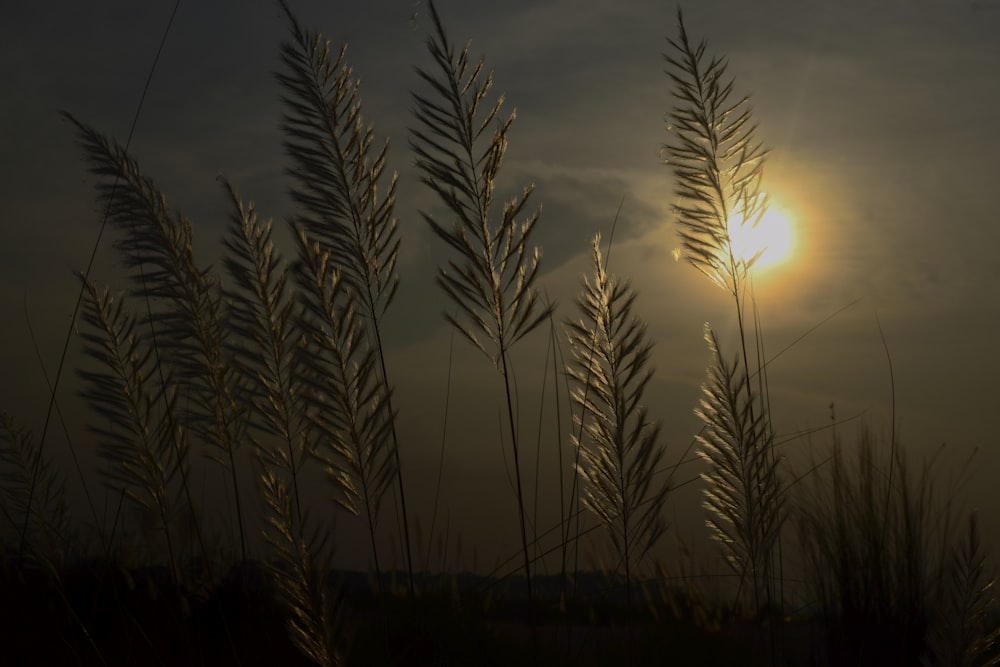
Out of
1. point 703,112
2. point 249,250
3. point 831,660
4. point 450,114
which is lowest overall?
point 831,660

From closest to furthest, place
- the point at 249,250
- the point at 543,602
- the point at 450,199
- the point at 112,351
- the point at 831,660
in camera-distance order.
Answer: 1. the point at 450,199
2. the point at 249,250
3. the point at 112,351
4. the point at 543,602
5. the point at 831,660

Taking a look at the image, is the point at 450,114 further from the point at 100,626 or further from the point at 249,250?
the point at 100,626

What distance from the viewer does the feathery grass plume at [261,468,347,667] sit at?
184cm

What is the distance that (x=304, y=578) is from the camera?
186 centimetres

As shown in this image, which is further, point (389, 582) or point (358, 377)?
point (389, 582)

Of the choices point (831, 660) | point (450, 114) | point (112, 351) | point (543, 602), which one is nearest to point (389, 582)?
point (543, 602)

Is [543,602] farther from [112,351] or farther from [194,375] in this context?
[112,351]

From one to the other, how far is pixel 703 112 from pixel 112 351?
82.0 inches

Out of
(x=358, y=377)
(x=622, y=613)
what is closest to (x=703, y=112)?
(x=358, y=377)

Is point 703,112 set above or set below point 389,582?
above

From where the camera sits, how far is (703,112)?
3.07 m

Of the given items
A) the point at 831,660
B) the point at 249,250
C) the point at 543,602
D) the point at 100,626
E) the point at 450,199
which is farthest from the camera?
the point at 100,626

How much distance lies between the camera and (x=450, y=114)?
2.42 m

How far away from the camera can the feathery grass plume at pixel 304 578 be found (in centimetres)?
184
